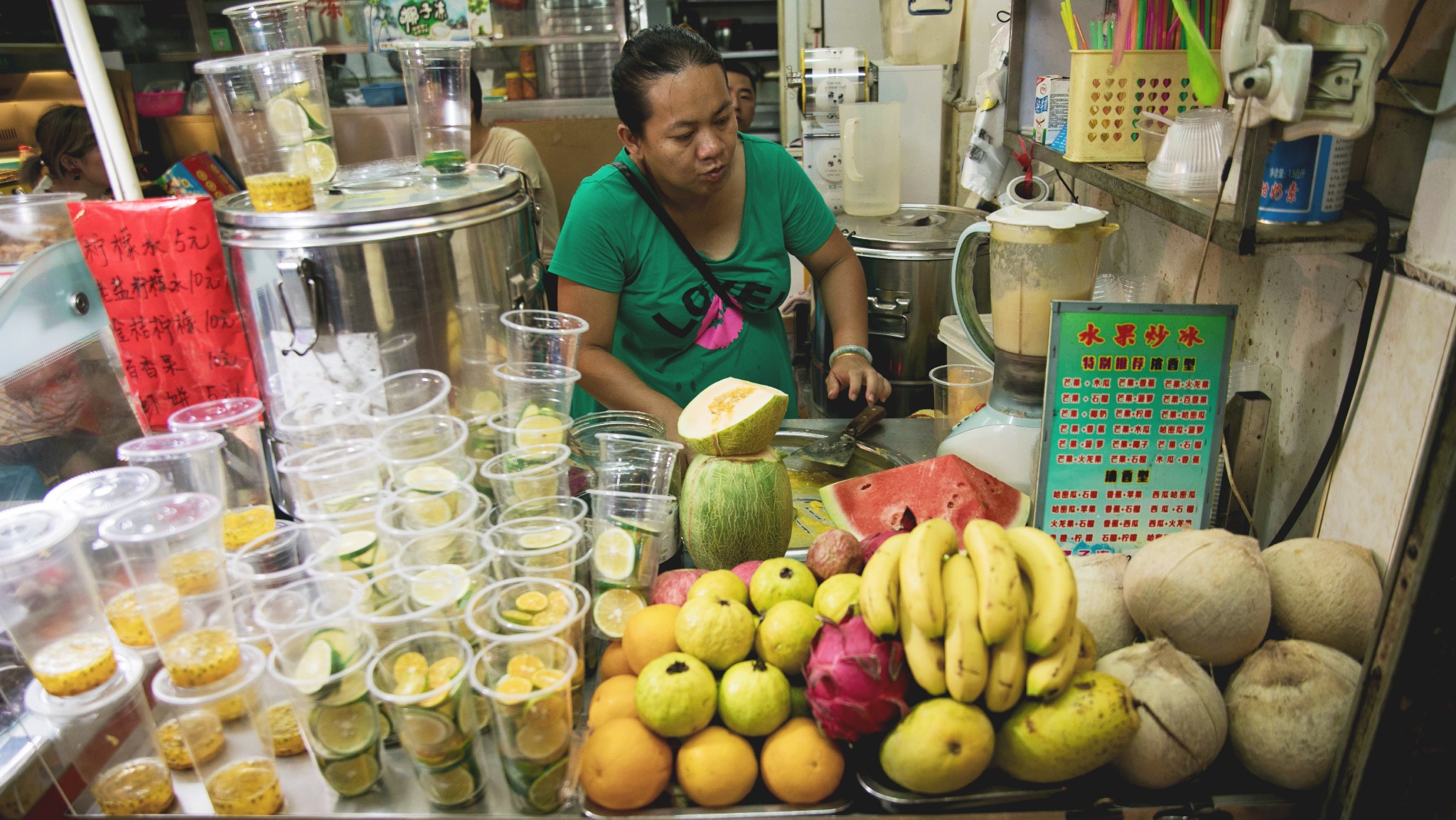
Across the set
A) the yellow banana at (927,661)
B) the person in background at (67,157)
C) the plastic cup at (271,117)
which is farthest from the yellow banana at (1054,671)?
the person in background at (67,157)

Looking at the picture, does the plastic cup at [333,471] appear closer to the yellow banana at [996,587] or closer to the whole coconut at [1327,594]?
the yellow banana at [996,587]

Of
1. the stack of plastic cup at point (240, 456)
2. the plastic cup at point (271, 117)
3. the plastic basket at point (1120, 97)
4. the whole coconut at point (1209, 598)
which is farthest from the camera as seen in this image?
the plastic basket at point (1120, 97)

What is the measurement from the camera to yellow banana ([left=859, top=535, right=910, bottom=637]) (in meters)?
1.13

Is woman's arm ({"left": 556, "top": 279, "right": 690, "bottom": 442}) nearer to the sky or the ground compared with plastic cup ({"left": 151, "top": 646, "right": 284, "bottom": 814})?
nearer to the sky

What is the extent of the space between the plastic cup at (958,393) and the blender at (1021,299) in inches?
7.5

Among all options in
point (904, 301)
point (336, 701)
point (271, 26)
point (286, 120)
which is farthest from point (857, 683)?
point (904, 301)

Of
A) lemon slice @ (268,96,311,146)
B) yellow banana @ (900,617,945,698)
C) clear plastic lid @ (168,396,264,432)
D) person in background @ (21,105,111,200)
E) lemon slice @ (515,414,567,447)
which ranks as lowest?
yellow banana @ (900,617,945,698)

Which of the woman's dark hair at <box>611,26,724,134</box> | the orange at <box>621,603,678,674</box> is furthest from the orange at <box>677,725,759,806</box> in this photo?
the woman's dark hair at <box>611,26,724,134</box>

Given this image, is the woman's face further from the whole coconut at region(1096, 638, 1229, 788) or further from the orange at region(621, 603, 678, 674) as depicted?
the whole coconut at region(1096, 638, 1229, 788)

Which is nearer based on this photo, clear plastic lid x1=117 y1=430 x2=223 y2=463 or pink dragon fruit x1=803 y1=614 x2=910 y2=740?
pink dragon fruit x1=803 y1=614 x2=910 y2=740

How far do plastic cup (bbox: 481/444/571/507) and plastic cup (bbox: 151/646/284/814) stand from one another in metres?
0.43

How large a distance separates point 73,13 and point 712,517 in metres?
1.66

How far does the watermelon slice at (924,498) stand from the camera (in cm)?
178

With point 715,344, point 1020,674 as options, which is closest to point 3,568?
point 1020,674
